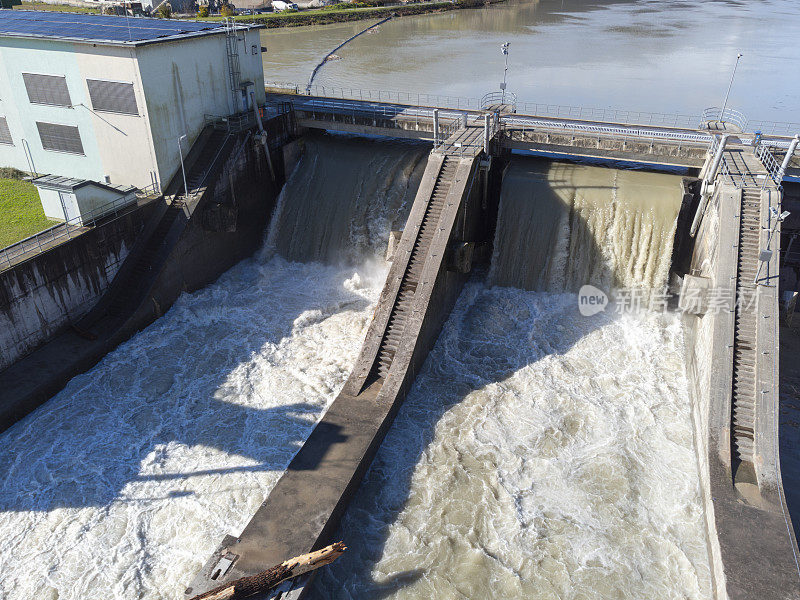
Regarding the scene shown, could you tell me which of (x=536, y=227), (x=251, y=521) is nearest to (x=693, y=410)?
(x=536, y=227)

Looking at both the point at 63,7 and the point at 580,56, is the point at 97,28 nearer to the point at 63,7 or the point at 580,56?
the point at 580,56

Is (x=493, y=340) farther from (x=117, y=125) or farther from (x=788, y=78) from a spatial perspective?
(x=788, y=78)

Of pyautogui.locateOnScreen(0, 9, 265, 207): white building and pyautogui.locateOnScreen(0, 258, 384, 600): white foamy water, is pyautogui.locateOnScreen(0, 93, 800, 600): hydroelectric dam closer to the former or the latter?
Result: pyautogui.locateOnScreen(0, 258, 384, 600): white foamy water

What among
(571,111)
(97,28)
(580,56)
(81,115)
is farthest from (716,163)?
(580,56)

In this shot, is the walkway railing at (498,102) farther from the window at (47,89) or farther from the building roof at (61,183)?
the window at (47,89)

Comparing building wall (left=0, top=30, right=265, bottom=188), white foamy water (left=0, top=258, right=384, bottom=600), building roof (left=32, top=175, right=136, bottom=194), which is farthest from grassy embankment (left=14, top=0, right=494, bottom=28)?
white foamy water (left=0, top=258, right=384, bottom=600)

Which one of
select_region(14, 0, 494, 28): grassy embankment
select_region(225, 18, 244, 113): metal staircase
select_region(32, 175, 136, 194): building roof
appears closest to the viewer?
select_region(32, 175, 136, 194): building roof
